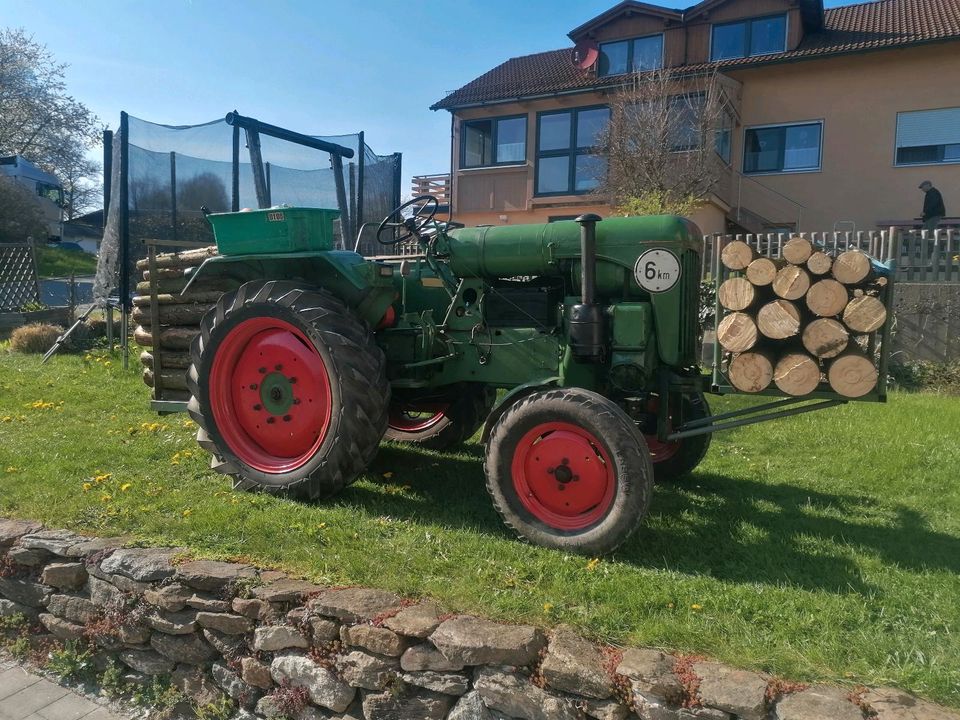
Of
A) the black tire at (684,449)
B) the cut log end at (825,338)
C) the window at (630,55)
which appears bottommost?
the black tire at (684,449)

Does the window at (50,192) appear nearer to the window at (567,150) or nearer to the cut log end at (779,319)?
the window at (567,150)

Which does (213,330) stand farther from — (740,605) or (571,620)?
(740,605)

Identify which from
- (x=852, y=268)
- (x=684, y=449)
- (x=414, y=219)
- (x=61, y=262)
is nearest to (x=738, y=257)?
(x=852, y=268)

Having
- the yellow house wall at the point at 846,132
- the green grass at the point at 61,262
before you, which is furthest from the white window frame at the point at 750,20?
the green grass at the point at 61,262

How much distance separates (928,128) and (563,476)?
1520 centimetres

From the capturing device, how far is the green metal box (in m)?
4.61

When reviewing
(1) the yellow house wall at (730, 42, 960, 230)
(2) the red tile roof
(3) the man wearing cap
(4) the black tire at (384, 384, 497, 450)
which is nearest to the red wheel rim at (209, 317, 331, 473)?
(4) the black tire at (384, 384, 497, 450)

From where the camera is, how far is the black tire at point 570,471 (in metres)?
3.52

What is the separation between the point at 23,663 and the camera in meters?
3.99

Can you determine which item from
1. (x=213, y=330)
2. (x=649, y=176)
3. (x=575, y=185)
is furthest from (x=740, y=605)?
(x=575, y=185)

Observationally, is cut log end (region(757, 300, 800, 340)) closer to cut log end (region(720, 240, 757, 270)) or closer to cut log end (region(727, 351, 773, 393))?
cut log end (region(727, 351, 773, 393))

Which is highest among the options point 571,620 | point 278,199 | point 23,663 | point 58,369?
point 278,199

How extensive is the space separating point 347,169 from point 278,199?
83cm

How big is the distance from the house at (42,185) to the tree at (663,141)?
88.4 feet
